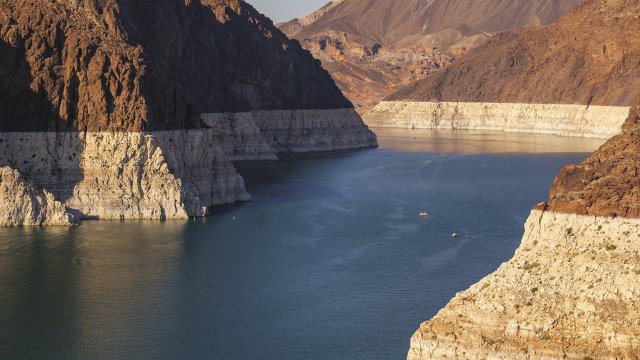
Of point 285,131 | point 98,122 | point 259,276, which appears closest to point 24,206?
point 98,122

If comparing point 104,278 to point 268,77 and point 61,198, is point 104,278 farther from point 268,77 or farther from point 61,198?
point 268,77

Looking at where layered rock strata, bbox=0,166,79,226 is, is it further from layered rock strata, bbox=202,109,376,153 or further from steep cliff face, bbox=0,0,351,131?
layered rock strata, bbox=202,109,376,153

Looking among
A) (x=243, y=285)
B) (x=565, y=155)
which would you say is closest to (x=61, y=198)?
(x=243, y=285)

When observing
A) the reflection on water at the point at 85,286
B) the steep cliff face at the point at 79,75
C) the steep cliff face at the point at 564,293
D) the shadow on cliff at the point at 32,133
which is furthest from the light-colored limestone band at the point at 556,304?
the shadow on cliff at the point at 32,133

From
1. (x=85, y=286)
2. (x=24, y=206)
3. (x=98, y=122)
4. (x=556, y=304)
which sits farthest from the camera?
(x=98, y=122)

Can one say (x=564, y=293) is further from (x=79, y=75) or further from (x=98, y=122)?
(x=79, y=75)

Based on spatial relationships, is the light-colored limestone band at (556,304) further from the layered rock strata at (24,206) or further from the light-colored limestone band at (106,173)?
the light-colored limestone band at (106,173)

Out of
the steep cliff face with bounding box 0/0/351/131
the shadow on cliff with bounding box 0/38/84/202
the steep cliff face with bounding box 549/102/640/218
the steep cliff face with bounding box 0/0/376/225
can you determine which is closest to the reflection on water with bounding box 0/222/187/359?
the steep cliff face with bounding box 0/0/376/225
